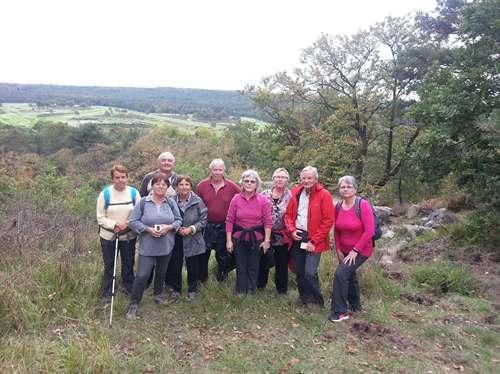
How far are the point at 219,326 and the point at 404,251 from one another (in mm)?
6432

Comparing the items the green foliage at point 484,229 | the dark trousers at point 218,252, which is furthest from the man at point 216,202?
the green foliage at point 484,229

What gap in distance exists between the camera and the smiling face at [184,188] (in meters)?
4.93

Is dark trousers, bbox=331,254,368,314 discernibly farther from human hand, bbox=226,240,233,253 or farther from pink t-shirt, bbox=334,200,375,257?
human hand, bbox=226,240,233,253

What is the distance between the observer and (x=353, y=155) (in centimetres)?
2114

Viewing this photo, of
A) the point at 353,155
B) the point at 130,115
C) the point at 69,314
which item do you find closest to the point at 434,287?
the point at 69,314

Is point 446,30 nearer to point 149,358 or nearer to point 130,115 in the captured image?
point 149,358

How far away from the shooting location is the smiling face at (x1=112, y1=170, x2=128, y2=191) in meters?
4.60

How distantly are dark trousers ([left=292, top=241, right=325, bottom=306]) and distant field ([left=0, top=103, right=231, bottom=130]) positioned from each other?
40.1 m

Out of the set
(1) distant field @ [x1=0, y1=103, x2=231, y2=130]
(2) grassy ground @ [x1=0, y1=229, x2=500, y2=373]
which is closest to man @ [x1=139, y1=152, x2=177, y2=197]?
(2) grassy ground @ [x1=0, y1=229, x2=500, y2=373]

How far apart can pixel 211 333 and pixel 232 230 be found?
1.19 m

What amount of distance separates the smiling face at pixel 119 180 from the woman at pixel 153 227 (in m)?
0.29

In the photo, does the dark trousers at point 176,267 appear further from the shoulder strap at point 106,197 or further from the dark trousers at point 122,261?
the shoulder strap at point 106,197

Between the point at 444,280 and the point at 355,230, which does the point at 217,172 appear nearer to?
the point at 355,230

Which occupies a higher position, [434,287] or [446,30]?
[446,30]
